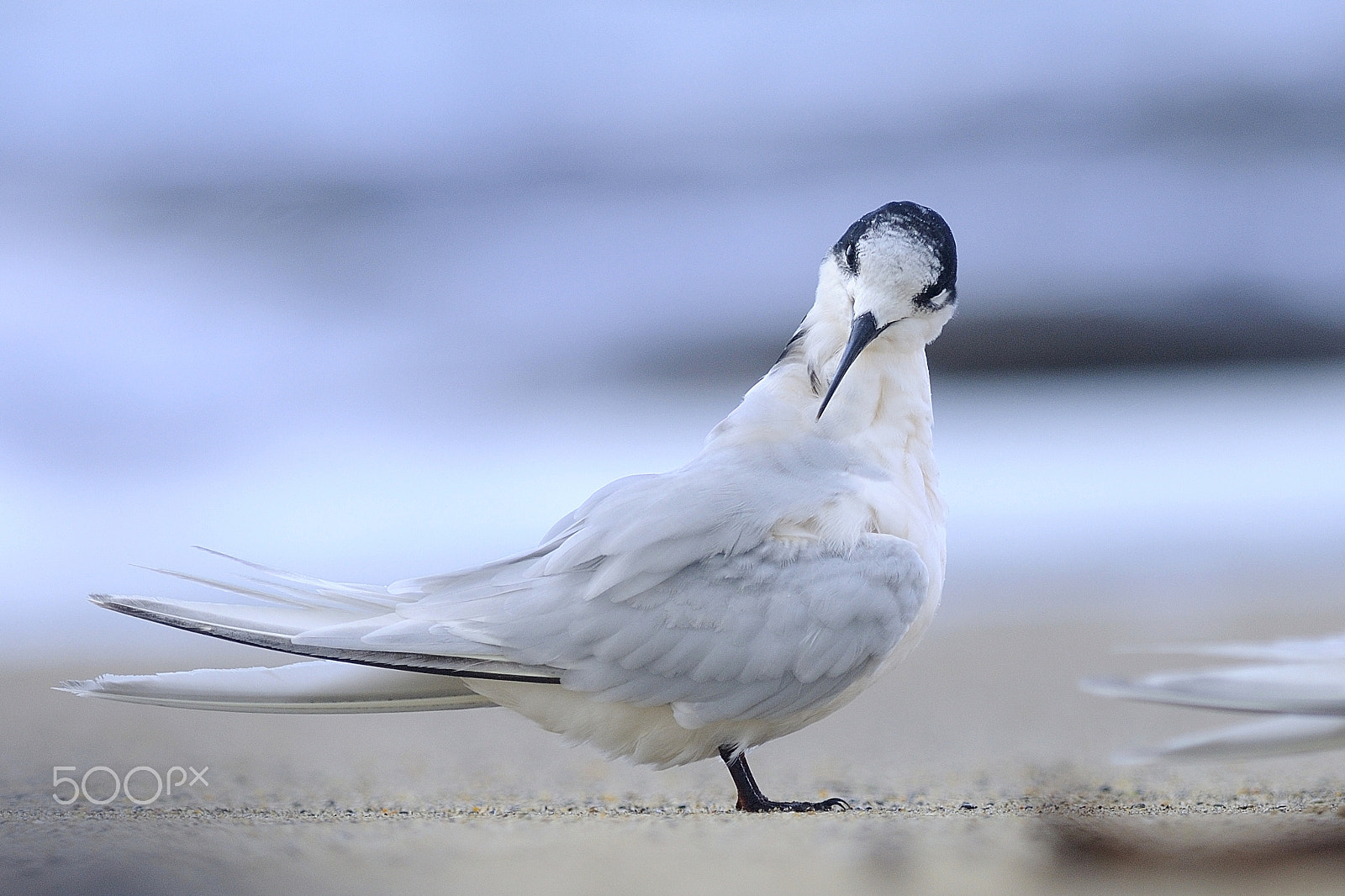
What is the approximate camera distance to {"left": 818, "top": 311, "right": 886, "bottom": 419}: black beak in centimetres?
239

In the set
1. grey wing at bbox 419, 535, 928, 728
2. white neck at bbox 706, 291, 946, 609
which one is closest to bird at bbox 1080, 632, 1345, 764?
grey wing at bbox 419, 535, 928, 728

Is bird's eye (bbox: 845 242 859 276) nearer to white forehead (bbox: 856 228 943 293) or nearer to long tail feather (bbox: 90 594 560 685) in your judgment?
white forehead (bbox: 856 228 943 293)

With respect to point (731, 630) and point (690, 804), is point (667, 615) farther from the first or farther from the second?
point (690, 804)

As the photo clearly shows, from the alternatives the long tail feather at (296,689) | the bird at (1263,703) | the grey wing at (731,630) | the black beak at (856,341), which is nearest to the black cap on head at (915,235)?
the black beak at (856,341)

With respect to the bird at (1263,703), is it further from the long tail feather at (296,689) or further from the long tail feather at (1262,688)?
the long tail feather at (296,689)

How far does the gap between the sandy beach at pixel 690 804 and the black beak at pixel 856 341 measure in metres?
0.74

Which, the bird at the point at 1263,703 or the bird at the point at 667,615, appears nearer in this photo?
the bird at the point at 1263,703

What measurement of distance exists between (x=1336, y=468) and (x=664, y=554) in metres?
4.23

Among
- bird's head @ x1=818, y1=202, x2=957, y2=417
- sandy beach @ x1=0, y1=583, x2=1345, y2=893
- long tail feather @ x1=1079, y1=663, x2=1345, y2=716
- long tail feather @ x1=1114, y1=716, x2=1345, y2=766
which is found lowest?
sandy beach @ x1=0, y1=583, x2=1345, y2=893

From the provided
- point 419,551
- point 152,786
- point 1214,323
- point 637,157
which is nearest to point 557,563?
point 152,786

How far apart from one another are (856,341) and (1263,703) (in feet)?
2.94

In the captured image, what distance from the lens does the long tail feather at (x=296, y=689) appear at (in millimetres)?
2115

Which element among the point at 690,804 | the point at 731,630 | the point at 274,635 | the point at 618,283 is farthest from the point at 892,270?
the point at 618,283

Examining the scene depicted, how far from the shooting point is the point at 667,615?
7.41ft
